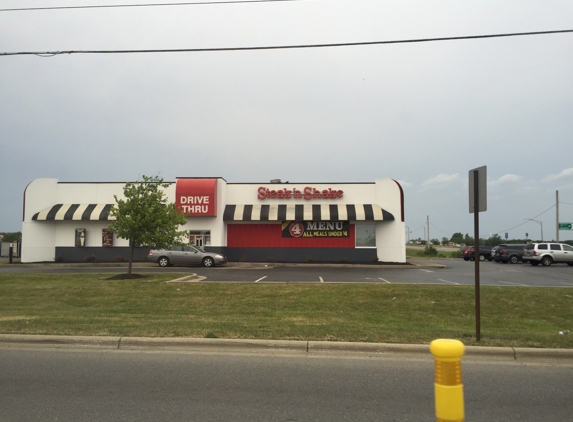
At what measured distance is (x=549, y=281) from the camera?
19797 mm

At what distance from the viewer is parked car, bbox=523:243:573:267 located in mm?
32719

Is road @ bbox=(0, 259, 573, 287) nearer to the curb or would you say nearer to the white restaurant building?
the white restaurant building

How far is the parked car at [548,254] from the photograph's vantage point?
32719 mm

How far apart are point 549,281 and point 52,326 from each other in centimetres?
1932

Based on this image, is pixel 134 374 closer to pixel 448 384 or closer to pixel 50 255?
pixel 448 384

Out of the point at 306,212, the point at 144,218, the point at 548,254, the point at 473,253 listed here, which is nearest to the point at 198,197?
the point at 306,212

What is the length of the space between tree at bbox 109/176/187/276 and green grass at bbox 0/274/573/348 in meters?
2.77

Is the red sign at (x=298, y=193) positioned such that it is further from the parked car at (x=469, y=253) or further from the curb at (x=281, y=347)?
the curb at (x=281, y=347)

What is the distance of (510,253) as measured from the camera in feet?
121

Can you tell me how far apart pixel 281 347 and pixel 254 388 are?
188 centimetres

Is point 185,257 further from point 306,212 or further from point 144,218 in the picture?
point 144,218

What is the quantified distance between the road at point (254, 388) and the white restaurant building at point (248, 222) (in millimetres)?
25185

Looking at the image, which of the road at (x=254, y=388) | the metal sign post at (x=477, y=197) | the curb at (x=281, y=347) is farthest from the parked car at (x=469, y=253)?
the road at (x=254, y=388)

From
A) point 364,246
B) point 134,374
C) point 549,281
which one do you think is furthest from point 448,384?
point 364,246
